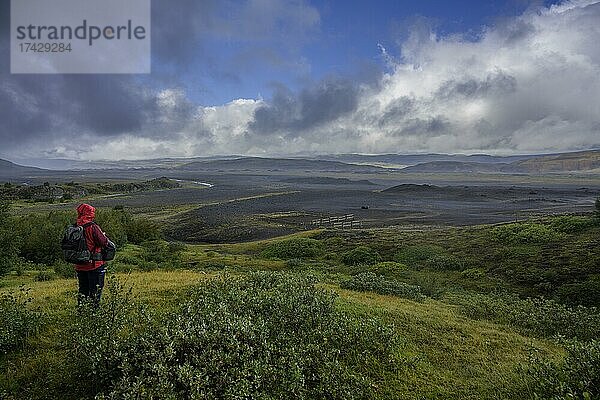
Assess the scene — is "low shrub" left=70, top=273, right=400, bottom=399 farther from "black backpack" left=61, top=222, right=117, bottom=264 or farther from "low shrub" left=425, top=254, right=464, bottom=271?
"low shrub" left=425, top=254, right=464, bottom=271

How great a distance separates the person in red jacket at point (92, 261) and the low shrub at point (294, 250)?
25.2m

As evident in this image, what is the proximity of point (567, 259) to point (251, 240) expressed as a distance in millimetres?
32114

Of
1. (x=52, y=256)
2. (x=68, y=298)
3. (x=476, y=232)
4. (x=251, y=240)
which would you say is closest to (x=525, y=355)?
(x=68, y=298)

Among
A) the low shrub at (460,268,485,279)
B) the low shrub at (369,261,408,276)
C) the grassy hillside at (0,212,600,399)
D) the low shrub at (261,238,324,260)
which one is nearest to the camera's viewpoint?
the grassy hillside at (0,212,600,399)

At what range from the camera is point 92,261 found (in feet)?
26.6

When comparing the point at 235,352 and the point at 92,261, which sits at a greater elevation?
the point at 92,261

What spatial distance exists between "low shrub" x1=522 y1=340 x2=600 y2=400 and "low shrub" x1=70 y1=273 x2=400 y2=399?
2094 mm

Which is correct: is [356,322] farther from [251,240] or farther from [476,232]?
[251,240]

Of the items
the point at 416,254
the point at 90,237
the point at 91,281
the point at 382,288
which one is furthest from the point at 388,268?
the point at 90,237

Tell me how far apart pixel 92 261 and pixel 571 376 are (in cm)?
783

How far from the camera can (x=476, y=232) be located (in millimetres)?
39844

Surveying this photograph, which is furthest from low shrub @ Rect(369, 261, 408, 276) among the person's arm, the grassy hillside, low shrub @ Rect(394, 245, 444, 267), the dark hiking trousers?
the person's arm

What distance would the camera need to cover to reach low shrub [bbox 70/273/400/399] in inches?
212

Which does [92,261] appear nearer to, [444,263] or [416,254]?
[444,263]
